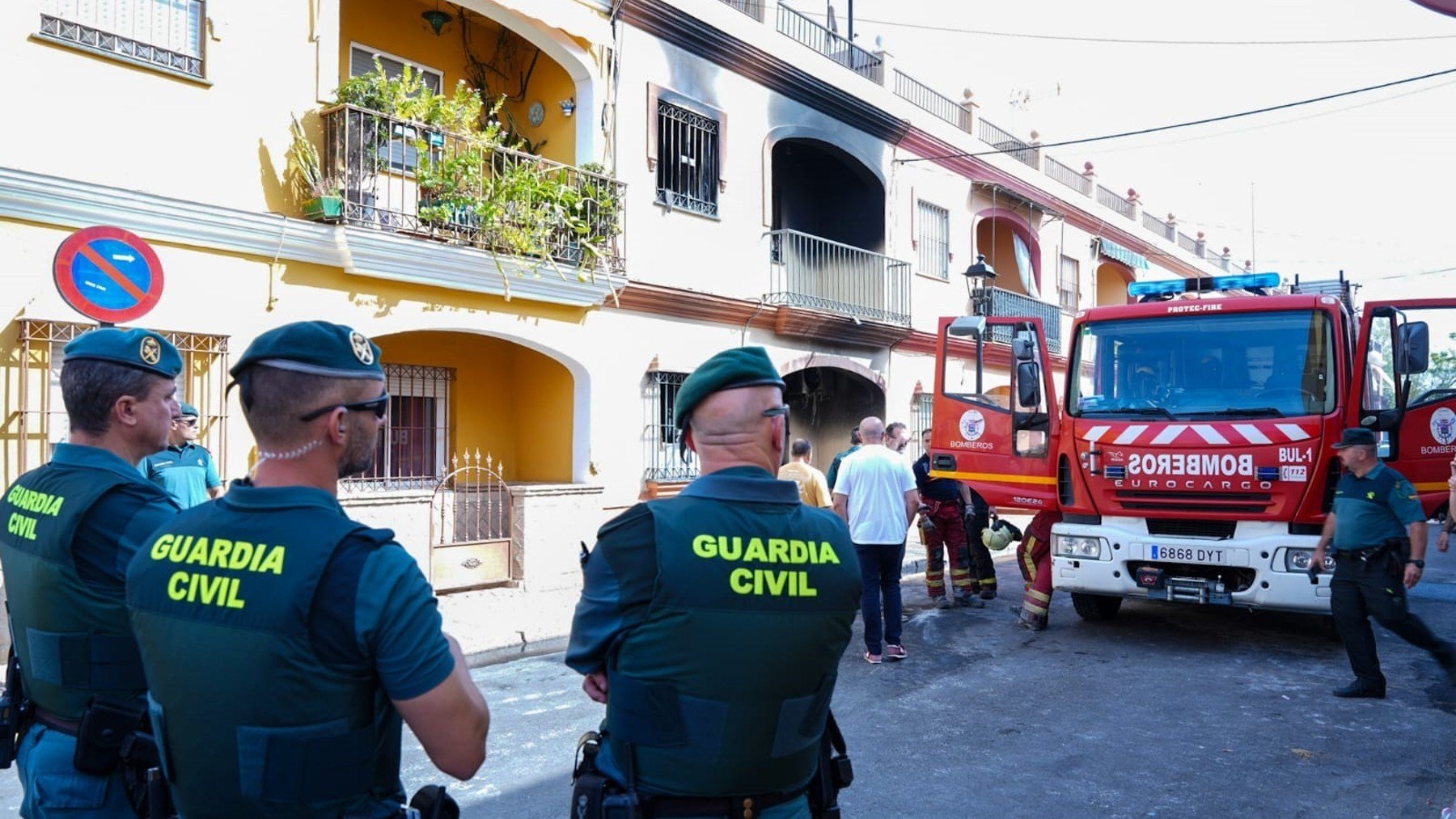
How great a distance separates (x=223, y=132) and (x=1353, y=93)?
1230 centimetres

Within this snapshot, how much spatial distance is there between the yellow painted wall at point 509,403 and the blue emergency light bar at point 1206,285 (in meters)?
6.13

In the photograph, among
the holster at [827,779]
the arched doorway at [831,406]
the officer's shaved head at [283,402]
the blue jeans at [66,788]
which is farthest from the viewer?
the arched doorway at [831,406]

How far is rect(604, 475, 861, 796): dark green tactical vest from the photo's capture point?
2.38 metres

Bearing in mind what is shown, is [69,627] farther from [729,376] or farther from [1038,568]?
[1038,568]

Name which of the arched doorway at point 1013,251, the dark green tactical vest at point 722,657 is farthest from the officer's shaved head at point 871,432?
the arched doorway at point 1013,251

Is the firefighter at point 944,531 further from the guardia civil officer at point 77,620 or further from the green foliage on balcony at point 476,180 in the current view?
the guardia civil officer at point 77,620

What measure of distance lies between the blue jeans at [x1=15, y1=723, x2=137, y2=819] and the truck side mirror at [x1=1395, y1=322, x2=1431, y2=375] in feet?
27.2

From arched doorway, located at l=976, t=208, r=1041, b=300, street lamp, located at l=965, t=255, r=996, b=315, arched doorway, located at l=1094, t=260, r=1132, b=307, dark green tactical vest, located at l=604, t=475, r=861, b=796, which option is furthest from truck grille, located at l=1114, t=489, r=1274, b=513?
arched doorway, located at l=1094, t=260, r=1132, b=307

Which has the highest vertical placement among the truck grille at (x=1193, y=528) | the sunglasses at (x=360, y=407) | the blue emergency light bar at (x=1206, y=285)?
the blue emergency light bar at (x=1206, y=285)

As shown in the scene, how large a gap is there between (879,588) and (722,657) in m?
5.54

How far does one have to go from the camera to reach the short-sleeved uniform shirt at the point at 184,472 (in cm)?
700

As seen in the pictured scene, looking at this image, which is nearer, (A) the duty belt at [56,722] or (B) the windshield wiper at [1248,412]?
(A) the duty belt at [56,722]

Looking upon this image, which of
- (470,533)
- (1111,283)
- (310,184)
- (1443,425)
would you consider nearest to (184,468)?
(310,184)

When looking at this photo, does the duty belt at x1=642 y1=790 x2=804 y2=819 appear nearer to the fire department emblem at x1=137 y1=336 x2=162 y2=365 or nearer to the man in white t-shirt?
the fire department emblem at x1=137 y1=336 x2=162 y2=365
